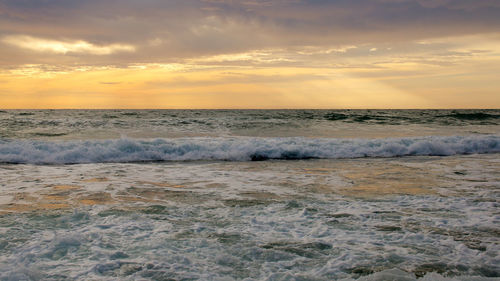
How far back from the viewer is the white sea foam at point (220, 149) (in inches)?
499

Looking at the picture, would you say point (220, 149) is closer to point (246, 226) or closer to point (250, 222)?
point (250, 222)

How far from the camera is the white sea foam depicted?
12.7 m

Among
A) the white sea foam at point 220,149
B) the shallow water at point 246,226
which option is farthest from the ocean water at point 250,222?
the white sea foam at point 220,149

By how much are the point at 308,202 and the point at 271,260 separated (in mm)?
2565

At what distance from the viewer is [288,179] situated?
28.7 feet

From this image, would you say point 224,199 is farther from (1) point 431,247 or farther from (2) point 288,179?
(1) point 431,247

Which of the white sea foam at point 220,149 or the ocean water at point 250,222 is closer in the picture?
the ocean water at point 250,222

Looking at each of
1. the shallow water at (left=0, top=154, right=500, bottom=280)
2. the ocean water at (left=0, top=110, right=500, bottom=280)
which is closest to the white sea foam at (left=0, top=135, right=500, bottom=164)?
the ocean water at (left=0, top=110, right=500, bottom=280)

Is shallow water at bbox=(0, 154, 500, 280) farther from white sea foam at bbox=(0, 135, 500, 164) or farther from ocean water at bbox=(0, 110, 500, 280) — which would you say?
white sea foam at bbox=(0, 135, 500, 164)

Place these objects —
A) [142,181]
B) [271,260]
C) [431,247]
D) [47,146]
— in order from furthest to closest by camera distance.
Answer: [47,146] → [142,181] → [431,247] → [271,260]

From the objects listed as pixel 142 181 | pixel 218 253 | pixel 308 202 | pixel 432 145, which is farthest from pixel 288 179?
pixel 432 145

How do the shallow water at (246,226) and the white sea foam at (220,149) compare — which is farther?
the white sea foam at (220,149)

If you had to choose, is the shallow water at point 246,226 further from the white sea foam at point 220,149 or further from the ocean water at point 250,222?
the white sea foam at point 220,149

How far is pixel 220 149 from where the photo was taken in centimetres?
1416
